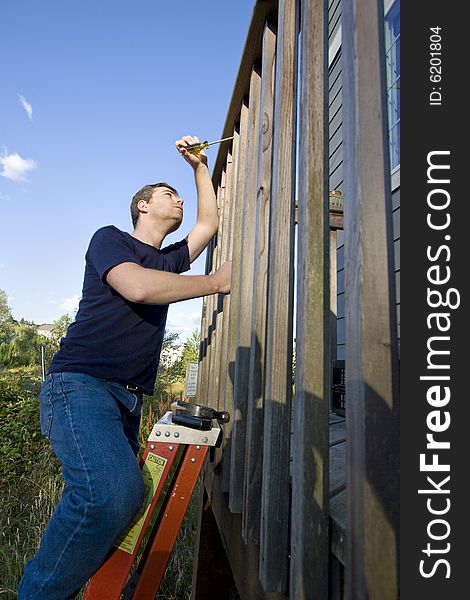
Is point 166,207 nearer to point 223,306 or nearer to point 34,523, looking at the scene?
point 223,306

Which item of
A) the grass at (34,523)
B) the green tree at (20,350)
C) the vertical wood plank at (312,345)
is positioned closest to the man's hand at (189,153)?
the vertical wood plank at (312,345)

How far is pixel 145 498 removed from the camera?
5.48 ft

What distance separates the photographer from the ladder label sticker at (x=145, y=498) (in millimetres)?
1611

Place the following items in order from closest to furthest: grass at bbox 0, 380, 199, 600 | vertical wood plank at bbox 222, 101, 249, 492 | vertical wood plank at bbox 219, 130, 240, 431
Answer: vertical wood plank at bbox 222, 101, 249, 492 < vertical wood plank at bbox 219, 130, 240, 431 < grass at bbox 0, 380, 199, 600

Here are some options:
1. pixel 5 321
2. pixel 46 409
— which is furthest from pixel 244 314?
pixel 5 321

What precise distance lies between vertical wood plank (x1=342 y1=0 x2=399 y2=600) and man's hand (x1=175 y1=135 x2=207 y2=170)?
6.23 ft

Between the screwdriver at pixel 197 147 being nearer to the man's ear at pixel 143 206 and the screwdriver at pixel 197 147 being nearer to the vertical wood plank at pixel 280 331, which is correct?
the man's ear at pixel 143 206

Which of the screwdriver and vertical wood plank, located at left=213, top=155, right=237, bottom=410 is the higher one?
the screwdriver

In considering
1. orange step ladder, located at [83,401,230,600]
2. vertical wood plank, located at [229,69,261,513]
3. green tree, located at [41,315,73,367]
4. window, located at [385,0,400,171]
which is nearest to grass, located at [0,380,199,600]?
orange step ladder, located at [83,401,230,600]

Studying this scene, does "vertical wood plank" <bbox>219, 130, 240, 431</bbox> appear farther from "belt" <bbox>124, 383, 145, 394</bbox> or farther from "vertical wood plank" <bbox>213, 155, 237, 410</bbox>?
"belt" <bbox>124, 383, 145, 394</bbox>

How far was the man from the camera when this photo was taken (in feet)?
4.79

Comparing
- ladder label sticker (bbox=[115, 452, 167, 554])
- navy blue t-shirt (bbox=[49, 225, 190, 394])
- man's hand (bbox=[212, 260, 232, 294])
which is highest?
man's hand (bbox=[212, 260, 232, 294])

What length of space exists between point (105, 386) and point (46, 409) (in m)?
0.25

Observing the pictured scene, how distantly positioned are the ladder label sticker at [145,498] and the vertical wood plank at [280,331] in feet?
2.26
